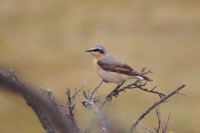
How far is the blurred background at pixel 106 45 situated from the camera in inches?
640

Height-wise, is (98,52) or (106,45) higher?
(98,52)

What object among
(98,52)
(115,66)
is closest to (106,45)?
(98,52)

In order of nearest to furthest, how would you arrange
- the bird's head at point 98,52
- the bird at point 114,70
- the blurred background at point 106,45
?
the bird at point 114,70 → the bird's head at point 98,52 → the blurred background at point 106,45

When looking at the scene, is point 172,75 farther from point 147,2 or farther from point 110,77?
point 110,77

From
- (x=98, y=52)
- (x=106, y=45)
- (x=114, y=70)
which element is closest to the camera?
(x=114, y=70)

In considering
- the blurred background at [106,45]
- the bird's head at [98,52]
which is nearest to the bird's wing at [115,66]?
the bird's head at [98,52]

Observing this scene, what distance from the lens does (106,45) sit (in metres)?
21.0

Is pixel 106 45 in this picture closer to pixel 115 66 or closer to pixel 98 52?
pixel 98 52

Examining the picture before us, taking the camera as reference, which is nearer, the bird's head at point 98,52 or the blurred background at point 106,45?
the bird's head at point 98,52

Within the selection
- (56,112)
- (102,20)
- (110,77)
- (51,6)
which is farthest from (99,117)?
(51,6)

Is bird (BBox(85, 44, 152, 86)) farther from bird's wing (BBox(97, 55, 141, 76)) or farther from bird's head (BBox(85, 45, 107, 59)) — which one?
bird's head (BBox(85, 45, 107, 59))

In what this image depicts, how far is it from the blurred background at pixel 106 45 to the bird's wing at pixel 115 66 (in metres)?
8.62

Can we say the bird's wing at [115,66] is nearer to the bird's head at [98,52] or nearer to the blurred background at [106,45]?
the bird's head at [98,52]

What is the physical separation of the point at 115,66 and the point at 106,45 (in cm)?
1473
